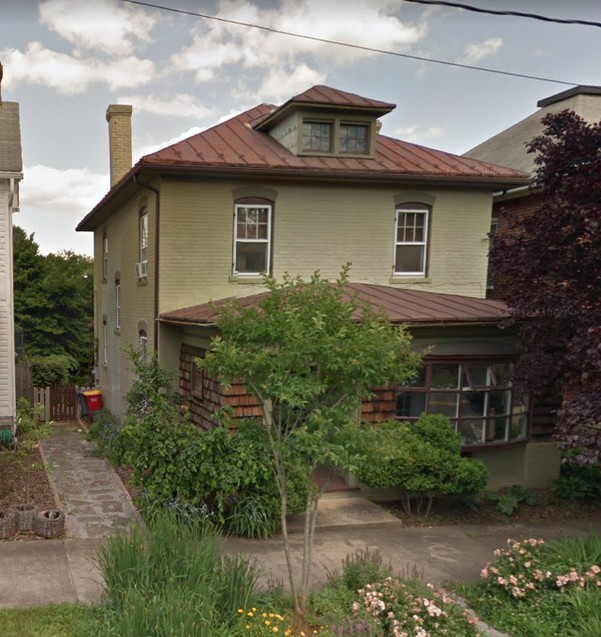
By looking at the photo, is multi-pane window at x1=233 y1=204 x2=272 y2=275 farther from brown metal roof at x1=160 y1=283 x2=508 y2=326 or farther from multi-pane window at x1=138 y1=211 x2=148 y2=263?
multi-pane window at x1=138 y1=211 x2=148 y2=263

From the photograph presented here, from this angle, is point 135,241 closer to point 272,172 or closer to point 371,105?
point 272,172

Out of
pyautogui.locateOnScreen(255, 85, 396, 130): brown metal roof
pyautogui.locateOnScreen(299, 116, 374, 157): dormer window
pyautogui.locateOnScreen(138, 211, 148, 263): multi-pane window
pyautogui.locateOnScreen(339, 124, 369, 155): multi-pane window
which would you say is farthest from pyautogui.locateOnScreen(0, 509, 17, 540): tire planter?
pyautogui.locateOnScreen(339, 124, 369, 155): multi-pane window

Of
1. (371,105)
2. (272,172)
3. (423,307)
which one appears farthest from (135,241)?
(423,307)

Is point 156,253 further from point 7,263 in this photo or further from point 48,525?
point 48,525

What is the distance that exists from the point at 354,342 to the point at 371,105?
947 cm

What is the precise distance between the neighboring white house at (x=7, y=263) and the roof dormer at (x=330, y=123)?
582 centimetres

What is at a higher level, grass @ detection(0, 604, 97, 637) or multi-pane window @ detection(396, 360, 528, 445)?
multi-pane window @ detection(396, 360, 528, 445)

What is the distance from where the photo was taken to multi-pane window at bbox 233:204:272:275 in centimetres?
1268

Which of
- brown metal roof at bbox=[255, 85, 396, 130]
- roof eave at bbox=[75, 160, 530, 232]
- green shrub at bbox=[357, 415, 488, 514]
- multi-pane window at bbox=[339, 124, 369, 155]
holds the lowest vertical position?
green shrub at bbox=[357, 415, 488, 514]

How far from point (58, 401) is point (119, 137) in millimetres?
8652

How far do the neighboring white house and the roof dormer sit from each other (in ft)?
19.1

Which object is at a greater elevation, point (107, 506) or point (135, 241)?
point (135, 241)

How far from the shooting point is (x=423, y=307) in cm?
1122

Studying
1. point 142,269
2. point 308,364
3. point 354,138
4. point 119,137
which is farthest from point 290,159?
point 308,364
